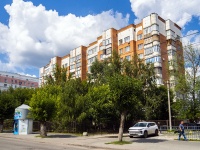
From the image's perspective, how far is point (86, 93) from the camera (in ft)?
109

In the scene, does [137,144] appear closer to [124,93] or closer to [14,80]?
[124,93]

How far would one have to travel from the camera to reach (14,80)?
372 feet

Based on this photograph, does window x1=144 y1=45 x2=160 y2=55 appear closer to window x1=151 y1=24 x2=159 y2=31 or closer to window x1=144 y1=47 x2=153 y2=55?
window x1=144 y1=47 x2=153 y2=55

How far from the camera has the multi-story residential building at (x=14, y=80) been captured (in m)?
107

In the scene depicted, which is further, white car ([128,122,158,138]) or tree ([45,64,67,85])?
tree ([45,64,67,85])

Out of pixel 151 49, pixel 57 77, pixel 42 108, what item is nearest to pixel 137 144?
pixel 42 108

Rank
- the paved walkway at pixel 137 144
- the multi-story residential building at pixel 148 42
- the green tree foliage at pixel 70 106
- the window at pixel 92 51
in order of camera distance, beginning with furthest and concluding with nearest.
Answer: the window at pixel 92 51 < the multi-story residential building at pixel 148 42 < the green tree foliage at pixel 70 106 < the paved walkway at pixel 137 144

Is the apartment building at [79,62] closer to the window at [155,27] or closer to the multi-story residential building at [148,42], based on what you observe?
the multi-story residential building at [148,42]

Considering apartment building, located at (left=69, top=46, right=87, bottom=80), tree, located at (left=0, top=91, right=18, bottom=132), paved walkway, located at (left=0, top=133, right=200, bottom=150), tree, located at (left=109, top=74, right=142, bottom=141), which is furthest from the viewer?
apartment building, located at (left=69, top=46, right=87, bottom=80)

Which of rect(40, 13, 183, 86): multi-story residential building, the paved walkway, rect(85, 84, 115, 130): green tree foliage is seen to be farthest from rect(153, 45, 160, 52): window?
the paved walkway

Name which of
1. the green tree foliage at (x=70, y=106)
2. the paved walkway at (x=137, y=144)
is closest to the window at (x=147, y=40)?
the green tree foliage at (x=70, y=106)

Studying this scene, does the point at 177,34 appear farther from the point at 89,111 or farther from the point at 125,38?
the point at 89,111

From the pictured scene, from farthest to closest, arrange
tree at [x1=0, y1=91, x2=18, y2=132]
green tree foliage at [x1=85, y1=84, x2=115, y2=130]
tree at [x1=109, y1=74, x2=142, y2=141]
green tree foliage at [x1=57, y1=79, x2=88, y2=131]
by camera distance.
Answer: tree at [x1=0, y1=91, x2=18, y2=132] < green tree foliage at [x1=85, y1=84, x2=115, y2=130] < green tree foliage at [x1=57, y1=79, x2=88, y2=131] < tree at [x1=109, y1=74, x2=142, y2=141]

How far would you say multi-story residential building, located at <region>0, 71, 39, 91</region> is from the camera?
107m
